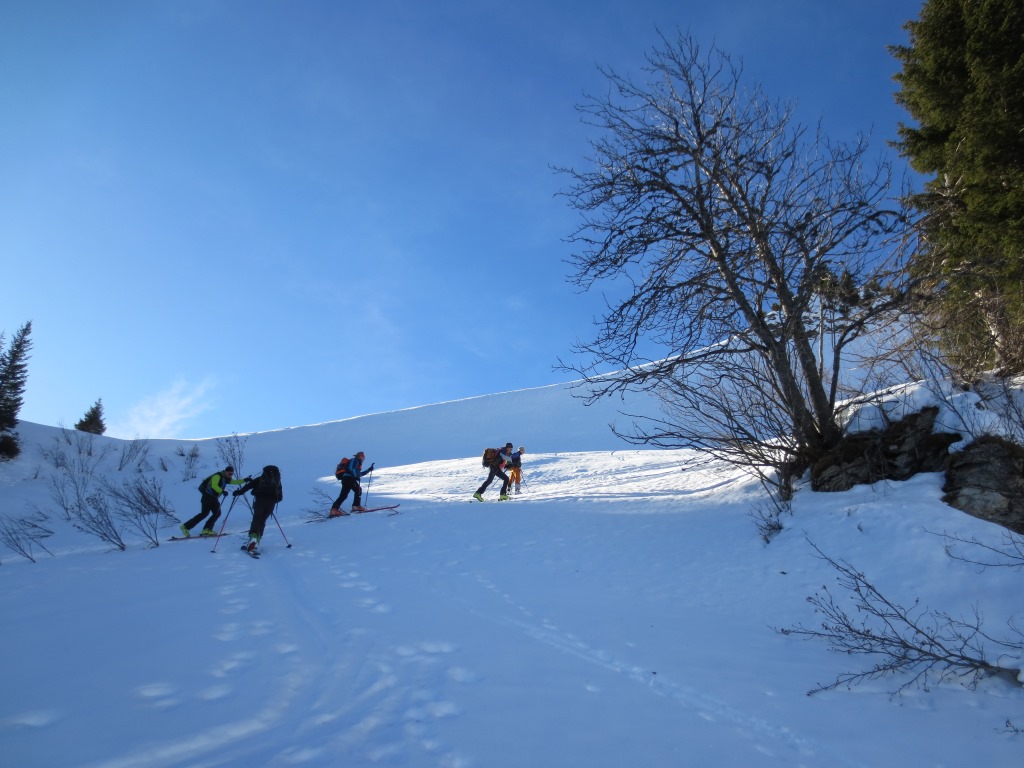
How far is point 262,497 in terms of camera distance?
290 inches

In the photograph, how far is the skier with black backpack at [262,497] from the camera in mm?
6969

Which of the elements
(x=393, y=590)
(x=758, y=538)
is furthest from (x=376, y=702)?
(x=758, y=538)

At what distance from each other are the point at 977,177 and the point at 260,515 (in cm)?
1159

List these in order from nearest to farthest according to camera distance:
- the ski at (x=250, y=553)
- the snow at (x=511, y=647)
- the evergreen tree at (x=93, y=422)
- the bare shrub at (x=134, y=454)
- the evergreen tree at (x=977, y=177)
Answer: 1. the snow at (x=511, y=647)
2. the evergreen tree at (x=977, y=177)
3. the ski at (x=250, y=553)
4. the bare shrub at (x=134, y=454)
5. the evergreen tree at (x=93, y=422)

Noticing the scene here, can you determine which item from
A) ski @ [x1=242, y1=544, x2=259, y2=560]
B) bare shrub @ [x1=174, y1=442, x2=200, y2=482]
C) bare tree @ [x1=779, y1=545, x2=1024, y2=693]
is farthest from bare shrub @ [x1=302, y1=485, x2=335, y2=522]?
bare tree @ [x1=779, y1=545, x2=1024, y2=693]

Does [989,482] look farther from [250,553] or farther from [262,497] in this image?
[262,497]

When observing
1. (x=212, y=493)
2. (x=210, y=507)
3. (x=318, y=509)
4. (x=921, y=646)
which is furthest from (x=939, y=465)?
(x=318, y=509)

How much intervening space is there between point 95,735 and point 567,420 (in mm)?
27150

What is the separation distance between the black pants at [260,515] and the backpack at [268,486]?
3.4 inches

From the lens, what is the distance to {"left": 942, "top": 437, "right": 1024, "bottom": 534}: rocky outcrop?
14.3ft

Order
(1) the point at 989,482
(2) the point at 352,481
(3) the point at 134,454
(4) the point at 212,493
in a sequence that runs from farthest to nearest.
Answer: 1. (3) the point at 134,454
2. (2) the point at 352,481
3. (4) the point at 212,493
4. (1) the point at 989,482

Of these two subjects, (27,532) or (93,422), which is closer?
(27,532)

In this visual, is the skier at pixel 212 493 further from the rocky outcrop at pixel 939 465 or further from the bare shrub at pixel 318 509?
the rocky outcrop at pixel 939 465

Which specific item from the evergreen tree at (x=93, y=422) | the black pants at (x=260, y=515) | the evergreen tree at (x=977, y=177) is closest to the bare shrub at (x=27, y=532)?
the black pants at (x=260, y=515)
